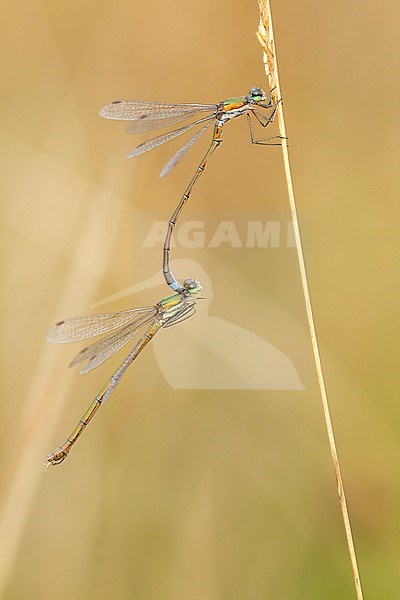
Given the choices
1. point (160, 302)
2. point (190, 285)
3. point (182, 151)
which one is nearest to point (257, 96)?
point (182, 151)

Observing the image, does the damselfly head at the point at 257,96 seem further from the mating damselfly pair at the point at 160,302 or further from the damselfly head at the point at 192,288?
the damselfly head at the point at 192,288

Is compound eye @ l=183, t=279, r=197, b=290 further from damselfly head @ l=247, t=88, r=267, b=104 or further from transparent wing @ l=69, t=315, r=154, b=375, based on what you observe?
damselfly head @ l=247, t=88, r=267, b=104

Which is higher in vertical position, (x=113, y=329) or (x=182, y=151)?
(x=182, y=151)

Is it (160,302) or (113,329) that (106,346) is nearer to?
(113,329)

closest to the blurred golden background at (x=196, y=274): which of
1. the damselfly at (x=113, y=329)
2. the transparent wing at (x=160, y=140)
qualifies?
the damselfly at (x=113, y=329)

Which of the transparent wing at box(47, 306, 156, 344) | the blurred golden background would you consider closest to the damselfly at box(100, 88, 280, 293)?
the transparent wing at box(47, 306, 156, 344)

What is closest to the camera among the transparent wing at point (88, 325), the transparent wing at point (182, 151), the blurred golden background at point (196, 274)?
the transparent wing at point (88, 325)
